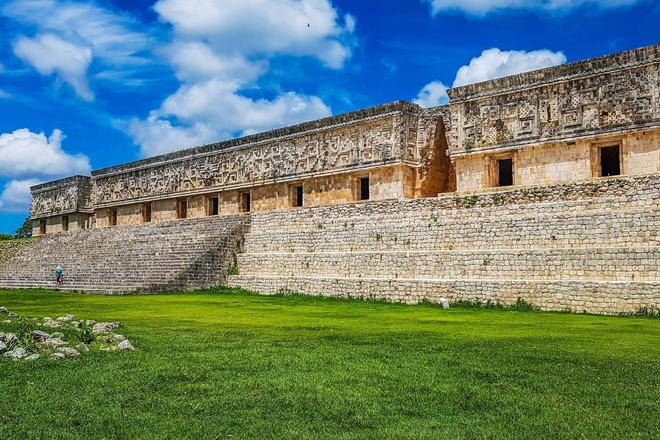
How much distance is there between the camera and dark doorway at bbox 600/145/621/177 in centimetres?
1477

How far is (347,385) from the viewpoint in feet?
14.9

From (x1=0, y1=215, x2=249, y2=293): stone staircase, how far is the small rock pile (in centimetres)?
826

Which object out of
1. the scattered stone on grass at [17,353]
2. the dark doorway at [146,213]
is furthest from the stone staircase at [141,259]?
the scattered stone on grass at [17,353]

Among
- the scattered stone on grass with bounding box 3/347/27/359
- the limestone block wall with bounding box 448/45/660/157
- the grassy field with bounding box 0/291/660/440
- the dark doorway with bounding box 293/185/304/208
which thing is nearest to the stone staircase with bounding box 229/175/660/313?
the limestone block wall with bounding box 448/45/660/157

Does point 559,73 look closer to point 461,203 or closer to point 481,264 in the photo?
point 461,203

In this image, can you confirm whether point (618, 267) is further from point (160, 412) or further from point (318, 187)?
point (318, 187)

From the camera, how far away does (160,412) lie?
3885 millimetres

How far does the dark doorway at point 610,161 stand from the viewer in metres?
14.8

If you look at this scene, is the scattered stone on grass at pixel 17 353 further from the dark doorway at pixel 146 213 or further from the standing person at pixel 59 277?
the dark doorway at pixel 146 213

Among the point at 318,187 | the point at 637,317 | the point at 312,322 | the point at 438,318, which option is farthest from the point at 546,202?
the point at 318,187

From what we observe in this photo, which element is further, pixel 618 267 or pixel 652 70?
pixel 652 70

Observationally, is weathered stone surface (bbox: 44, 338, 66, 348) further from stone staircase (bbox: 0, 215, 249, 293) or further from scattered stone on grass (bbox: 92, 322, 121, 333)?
stone staircase (bbox: 0, 215, 249, 293)

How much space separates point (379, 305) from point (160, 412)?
858 cm

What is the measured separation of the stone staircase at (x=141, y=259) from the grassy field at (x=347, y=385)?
342 inches
